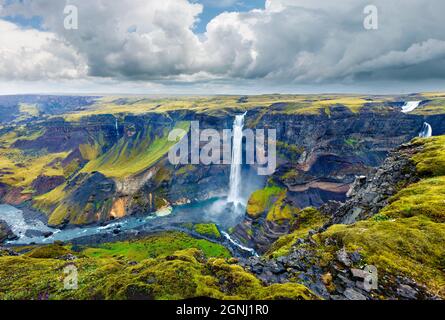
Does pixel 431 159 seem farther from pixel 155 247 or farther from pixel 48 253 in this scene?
pixel 155 247

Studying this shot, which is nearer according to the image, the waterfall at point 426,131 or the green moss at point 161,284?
the green moss at point 161,284

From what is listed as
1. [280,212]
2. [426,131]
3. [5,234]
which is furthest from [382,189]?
[5,234]

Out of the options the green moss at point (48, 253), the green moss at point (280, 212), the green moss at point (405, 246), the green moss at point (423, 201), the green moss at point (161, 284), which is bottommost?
the green moss at point (280, 212)

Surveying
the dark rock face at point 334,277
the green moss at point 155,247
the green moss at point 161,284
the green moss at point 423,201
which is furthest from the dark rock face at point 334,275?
the green moss at point 155,247

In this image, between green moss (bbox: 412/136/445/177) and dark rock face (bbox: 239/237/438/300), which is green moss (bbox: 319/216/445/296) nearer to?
dark rock face (bbox: 239/237/438/300)

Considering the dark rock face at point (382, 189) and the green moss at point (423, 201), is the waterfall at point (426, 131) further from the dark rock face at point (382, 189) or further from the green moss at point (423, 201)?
the green moss at point (423, 201)

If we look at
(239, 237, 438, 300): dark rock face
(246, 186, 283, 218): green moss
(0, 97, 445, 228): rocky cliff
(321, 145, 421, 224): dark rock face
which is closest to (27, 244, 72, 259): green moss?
(239, 237, 438, 300): dark rock face

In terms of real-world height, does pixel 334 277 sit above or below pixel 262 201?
above

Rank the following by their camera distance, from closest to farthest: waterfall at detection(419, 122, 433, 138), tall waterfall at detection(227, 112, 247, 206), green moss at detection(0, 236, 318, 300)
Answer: green moss at detection(0, 236, 318, 300) < waterfall at detection(419, 122, 433, 138) < tall waterfall at detection(227, 112, 247, 206)
